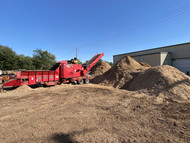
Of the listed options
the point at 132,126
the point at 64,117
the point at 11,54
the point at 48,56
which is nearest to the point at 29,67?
the point at 11,54

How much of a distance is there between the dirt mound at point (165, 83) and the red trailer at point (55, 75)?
5.59 m

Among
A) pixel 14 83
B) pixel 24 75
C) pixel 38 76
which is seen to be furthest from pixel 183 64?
pixel 14 83

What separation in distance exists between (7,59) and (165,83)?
29011 mm

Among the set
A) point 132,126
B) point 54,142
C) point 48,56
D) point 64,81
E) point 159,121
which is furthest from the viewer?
point 48,56

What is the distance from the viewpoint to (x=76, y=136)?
2.74m

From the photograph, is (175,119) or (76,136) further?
(175,119)

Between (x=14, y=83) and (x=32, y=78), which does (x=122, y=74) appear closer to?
(x=32, y=78)

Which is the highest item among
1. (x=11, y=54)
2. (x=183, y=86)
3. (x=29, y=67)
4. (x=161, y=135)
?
(x=11, y=54)

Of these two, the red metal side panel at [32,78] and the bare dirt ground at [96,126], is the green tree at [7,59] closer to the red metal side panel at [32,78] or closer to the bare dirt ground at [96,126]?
the red metal side panel at [32,78]

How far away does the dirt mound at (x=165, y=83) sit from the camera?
672 cm

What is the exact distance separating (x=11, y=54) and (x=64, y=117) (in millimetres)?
27337

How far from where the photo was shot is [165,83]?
7.62 metres

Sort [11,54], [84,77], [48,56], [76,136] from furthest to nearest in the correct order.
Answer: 1. [48,56]
2. [11,54]
3. [84,77]
4. [76,136]

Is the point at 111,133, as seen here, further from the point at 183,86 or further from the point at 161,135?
the point at 183,86
